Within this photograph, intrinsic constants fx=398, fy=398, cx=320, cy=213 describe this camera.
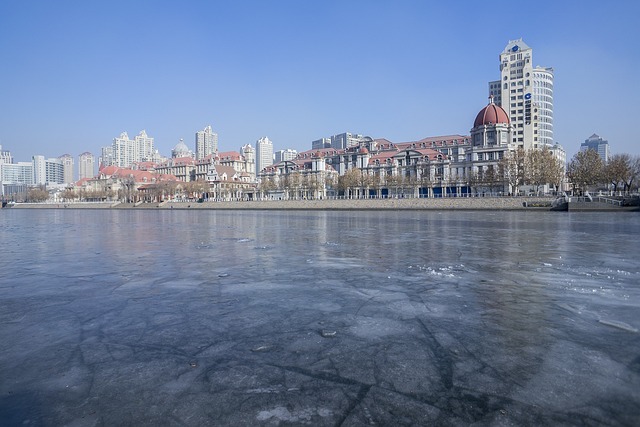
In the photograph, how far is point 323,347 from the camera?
4652 mm

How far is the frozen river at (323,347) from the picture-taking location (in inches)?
129

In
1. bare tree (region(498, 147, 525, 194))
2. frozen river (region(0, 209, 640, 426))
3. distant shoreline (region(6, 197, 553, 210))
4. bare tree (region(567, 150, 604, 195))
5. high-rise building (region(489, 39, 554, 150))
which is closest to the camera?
frozen river (region(0, 209, 640, 426))

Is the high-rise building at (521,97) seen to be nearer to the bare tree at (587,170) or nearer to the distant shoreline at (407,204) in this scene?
the bare tree at (587,170)

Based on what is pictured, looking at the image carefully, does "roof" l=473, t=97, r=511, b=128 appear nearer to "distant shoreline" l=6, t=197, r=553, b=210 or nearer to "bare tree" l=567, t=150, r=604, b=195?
"bare tree" l=567, t=150, r=604, b=195

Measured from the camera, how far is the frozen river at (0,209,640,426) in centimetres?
327

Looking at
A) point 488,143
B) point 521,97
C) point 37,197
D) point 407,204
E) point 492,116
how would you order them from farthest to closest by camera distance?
point 37,197, point 521,97, point 488,143, point 492,116, point 407,204

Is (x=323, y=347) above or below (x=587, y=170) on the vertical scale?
below

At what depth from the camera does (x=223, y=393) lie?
354 cm

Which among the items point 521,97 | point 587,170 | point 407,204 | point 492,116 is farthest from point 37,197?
point 521,97

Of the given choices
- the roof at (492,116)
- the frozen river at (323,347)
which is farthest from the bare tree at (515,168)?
the frozen river at (323,347)

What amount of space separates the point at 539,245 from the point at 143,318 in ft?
45.5

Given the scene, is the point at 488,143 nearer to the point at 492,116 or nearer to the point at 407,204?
the point at 492,116

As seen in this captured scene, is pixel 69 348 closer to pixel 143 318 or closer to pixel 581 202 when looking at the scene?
pixel 143 318

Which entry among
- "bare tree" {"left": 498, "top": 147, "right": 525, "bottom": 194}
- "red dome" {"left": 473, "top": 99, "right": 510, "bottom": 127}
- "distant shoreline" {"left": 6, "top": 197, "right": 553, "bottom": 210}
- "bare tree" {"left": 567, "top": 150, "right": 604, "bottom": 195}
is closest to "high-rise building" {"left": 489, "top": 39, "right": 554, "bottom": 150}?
"red dome" {"left": 473, "top": 99, "right": 510, "bottom": 127}
